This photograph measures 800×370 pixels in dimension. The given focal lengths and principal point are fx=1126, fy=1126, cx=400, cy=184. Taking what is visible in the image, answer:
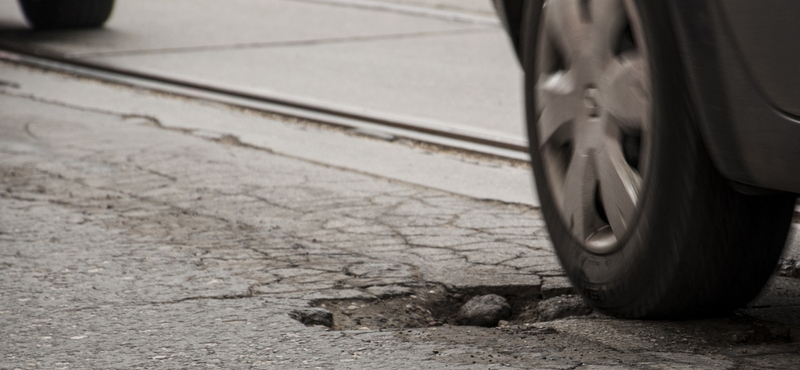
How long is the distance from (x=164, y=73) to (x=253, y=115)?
155cm

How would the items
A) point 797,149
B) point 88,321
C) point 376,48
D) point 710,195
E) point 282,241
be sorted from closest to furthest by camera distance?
1. point 797,149
2. point 710,195
3. point 88,321
4. point 282,241
5. point 376,48

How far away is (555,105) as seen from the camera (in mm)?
3068

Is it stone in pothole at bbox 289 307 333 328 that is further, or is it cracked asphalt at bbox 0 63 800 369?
stone in pothole at bbox 289 307 333 328

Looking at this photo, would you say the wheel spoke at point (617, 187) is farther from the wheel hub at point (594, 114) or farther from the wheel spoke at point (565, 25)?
the wheel spoke at point (565, 25)

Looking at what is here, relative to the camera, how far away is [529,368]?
8.66ft

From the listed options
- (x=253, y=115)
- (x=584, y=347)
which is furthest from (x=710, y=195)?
(x=253, y=115)

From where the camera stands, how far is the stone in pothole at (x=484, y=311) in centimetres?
320

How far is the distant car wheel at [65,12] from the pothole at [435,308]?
7472 mm

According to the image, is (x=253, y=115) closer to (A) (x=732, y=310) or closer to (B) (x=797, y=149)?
(A) (x=732, y=310)

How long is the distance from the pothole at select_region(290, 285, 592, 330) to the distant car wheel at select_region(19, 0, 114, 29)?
24.5 ft

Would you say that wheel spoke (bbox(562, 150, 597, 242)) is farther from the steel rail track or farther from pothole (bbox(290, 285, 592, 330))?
the steel rail track

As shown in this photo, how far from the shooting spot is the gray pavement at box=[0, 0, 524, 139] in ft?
22.7

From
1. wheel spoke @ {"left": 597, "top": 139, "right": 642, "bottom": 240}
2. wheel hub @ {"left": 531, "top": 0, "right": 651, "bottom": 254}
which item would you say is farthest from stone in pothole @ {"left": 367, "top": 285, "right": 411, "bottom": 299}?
wheel spoke @ {"left": 597, "top": 139, "right": 642, "bottom": 240}

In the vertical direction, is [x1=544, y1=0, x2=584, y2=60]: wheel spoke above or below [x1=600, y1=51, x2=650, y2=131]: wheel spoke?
above
